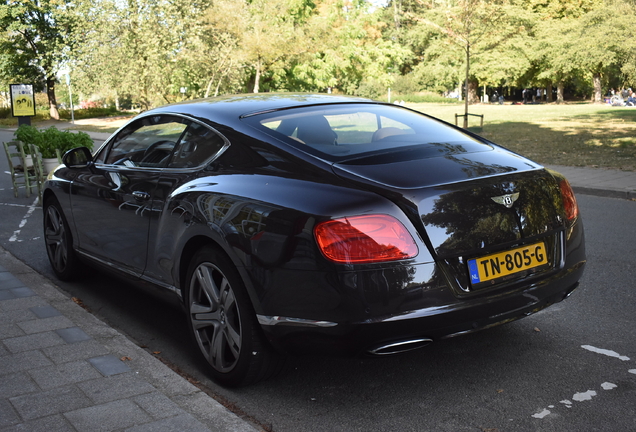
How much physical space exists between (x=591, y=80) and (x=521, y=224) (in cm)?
6867

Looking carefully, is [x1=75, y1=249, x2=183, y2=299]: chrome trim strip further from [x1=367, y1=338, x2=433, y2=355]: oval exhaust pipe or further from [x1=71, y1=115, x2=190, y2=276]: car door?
[x1=367, y1=338, x2=433, y2=355]: oval exhaust pipe

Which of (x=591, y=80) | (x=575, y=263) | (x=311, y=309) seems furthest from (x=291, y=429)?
(x=591, y=80)

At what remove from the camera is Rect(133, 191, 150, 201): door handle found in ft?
13.9

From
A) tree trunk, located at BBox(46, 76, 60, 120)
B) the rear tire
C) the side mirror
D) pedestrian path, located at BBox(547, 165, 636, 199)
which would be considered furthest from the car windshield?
tree trunk, located at BBox(46, 76, 60, 120)

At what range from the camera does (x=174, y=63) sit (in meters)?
35.7

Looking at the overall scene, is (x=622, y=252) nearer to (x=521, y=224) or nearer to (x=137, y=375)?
(x=521, y=224)

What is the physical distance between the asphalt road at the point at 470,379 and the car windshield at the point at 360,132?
1.20 metres

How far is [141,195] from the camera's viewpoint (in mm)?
4316

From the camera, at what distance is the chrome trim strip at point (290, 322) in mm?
3096

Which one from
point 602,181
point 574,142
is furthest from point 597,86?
point 602,181

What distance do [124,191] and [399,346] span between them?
231 cm

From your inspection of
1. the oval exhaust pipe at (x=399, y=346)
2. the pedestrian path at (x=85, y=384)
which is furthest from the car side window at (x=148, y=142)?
the oval exhaust pipe at (x=399, y=346)

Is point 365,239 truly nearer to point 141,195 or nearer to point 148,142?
point 141,195

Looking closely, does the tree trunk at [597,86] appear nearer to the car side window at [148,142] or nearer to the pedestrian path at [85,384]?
the car side window at [148,142]
